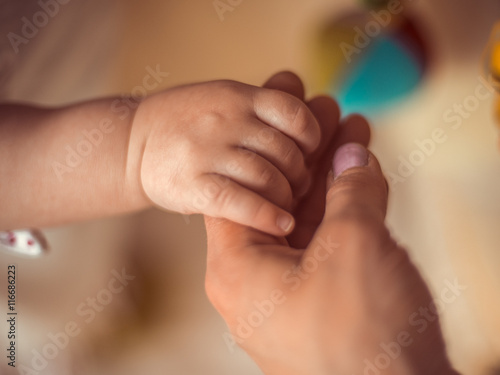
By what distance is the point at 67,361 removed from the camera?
55cm

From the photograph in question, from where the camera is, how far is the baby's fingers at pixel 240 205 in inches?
14.3

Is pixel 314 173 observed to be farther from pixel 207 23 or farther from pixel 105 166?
pixel 207 23

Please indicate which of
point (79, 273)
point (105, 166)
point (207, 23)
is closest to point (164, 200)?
point (105, 166)

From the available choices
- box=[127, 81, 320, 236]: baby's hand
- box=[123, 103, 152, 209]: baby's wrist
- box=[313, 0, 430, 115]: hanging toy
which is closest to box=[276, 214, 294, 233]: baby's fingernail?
box=[127, 81, 320, 236]: baby's hand

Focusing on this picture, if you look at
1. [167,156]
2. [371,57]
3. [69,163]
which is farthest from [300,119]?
[371,57]

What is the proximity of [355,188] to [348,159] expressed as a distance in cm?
6

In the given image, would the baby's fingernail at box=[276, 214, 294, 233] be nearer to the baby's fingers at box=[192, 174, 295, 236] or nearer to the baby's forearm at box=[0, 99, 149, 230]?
the baby's fingers at box=[192, 174, 295, 236]

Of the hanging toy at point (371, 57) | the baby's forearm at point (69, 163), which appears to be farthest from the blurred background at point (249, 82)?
the baby's forearm at point (69, 163)

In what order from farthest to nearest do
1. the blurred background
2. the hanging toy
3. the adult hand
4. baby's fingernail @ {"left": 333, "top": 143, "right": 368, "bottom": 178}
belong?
1. the hanging toy
2. the blurred background
3. baby's fingernail @ {"left": 333, "top": 143, "right": 368, "bottom": 178}
4. the adult hand

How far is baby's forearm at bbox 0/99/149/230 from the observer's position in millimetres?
434

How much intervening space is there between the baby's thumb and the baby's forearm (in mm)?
188

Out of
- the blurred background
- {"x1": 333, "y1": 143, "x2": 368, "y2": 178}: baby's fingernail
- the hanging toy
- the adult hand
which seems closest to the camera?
the adult hand

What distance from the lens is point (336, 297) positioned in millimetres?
293

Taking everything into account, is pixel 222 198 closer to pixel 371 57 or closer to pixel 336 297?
Answer: pixel 336 297
